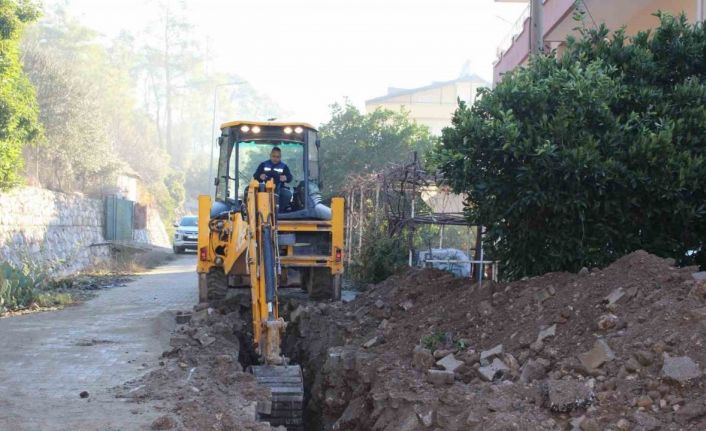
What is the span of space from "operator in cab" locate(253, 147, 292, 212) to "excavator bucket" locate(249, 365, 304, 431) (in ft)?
13.8

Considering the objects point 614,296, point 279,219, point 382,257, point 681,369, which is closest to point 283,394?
point 614,296

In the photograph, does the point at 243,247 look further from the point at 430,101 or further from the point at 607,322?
the point at 430,101

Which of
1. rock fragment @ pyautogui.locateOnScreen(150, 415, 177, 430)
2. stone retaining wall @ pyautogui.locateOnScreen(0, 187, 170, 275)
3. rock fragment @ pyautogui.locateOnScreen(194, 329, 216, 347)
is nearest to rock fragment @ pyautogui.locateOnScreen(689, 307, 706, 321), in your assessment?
rock fragment @ pyautogui.locateOnScreen(150, 415, 177, 430)

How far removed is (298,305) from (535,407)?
7.17 m

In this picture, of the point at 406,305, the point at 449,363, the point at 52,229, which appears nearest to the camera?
the point at 449,363

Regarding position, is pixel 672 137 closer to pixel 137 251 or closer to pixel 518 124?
pixel 518 124

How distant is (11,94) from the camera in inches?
845

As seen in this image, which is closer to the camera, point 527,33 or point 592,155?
point 592,155

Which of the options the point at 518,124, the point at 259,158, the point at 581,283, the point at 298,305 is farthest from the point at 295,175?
the point at 581,283

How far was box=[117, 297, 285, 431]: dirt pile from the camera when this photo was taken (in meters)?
7.02

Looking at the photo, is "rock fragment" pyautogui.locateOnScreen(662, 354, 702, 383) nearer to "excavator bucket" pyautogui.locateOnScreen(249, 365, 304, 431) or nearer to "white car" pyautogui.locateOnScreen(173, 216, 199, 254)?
"excavator bucket" pyautogui.locateOnScreen(249, 365, 304, 431)

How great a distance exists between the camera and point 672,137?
31.2ft

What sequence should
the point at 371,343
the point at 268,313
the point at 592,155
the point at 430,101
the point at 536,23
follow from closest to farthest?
the point at 592,155
the point at 268,313
the point at 371,343
the point at 536,23
the point at 430,101

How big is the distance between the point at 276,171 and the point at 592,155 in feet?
17.5
